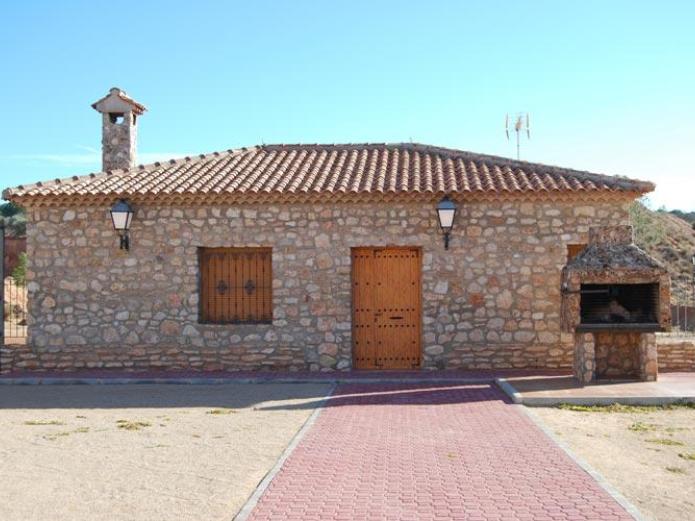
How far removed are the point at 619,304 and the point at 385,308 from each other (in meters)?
3.70

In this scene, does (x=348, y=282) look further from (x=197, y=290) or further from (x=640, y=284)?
(x=640, y=284)

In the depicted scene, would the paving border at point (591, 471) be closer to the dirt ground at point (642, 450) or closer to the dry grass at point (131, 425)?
the dirt ground at point (642, 450)

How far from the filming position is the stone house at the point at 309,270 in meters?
12.2

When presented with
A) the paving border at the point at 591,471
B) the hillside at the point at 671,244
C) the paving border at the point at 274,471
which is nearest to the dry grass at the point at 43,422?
the paving border at the point at 274,471

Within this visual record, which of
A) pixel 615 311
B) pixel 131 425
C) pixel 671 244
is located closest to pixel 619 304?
pixel 615 311

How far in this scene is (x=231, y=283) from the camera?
12773 mm

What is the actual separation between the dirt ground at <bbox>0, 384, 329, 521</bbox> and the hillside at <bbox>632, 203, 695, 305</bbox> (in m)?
22.9

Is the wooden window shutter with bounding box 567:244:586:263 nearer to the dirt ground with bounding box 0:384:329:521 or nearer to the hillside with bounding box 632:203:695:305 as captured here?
the dirt ground with bounding box 0:384:329:521

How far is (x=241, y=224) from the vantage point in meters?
12.6

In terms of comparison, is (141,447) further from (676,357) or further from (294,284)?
(676,357)

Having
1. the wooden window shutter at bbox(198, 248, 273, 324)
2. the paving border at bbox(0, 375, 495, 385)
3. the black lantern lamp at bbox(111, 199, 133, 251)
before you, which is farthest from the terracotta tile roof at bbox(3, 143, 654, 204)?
the paving border at bbox(0, 375, 495, 385)

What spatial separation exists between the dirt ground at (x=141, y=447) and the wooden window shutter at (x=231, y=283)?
5.68 ft

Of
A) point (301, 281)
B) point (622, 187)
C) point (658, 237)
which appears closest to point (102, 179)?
point (301, 281)

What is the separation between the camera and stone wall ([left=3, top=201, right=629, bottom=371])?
40.1 ft
